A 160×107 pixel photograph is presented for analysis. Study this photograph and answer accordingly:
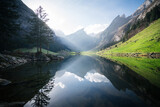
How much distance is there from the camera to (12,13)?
81.5 ft

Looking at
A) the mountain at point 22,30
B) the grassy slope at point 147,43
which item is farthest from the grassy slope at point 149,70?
the mountain at point 22,30

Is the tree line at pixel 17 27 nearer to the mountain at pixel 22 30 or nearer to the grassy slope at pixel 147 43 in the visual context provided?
the mountain at pixel 22 30

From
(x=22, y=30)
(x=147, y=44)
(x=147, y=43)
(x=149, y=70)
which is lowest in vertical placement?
(x=149, y=70)

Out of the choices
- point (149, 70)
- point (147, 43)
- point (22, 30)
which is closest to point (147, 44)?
point (147, 43)

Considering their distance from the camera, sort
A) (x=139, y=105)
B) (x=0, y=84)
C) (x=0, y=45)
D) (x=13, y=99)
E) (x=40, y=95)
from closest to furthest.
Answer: (x=139, y=105) < (x=13, y=99) < (x=40, y=95) < (x=0, y=84) < (x=0, y=45)

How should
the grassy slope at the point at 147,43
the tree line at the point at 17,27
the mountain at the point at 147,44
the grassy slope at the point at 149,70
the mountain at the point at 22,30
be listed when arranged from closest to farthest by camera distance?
the grassy slope at the point at 149,70
the tree line at the point at 17,27
the mountain at the point at 147,44
the grassy slope at the point at 147,43
the mountain at the point at 22,30

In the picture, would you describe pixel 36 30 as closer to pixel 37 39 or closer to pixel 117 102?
pixel 37 39

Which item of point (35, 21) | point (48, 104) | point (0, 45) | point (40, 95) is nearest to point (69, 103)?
point (48, 104)

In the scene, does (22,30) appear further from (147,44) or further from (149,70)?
(147,44)

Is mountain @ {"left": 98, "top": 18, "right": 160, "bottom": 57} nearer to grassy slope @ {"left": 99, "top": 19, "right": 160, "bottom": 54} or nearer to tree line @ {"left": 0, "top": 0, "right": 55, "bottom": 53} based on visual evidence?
grassy slope @ {"left": 99, "top": 19, "right": 160, "bottom": 54}

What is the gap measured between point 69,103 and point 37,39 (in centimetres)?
4015

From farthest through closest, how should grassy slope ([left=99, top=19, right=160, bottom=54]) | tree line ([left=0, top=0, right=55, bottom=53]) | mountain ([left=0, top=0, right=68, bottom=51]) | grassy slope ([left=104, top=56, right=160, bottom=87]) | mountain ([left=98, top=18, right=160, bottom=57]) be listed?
mountain ([left=0, top=0, right=68, bottom=51])
grassy slope ([left=99, top=19, right=160, bottom=54])
mountain ([left=98, top=18, right=160, bottom=57])
tree line ([left=0, top=0, right=55, bottom=53])
grassy slope ([left=104, top=56, right=160, bottom=87])

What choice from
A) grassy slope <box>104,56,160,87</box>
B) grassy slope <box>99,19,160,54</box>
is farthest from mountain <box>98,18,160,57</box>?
grassy slope <box>104,56,160,87</box>

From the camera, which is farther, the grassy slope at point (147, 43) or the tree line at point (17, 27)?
the grassy slope at point (147, 43)
